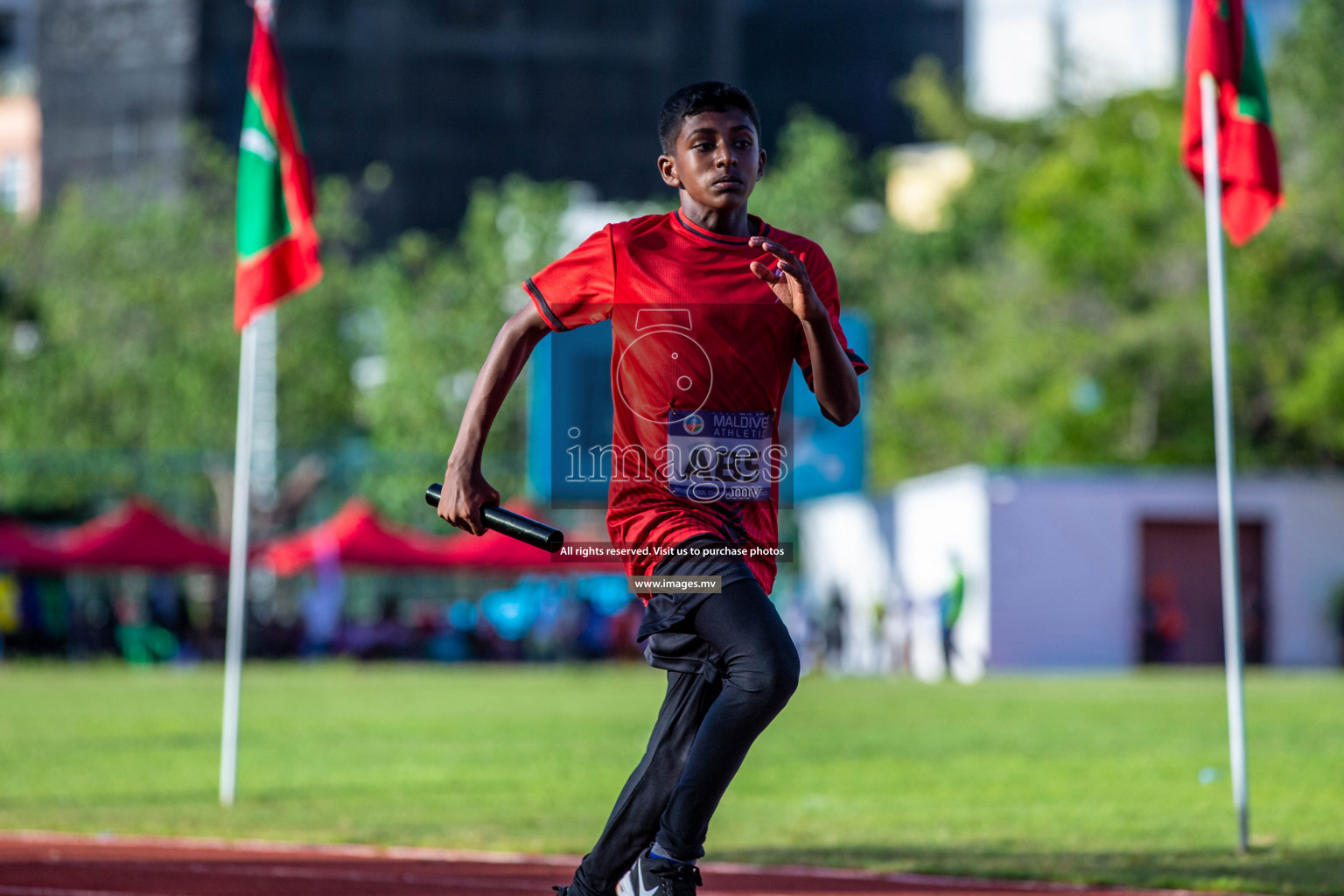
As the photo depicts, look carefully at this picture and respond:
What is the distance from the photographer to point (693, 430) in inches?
201

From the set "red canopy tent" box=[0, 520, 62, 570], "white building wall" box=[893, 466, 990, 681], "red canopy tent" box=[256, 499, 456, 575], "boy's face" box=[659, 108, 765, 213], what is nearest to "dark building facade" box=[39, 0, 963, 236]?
"red canopy tent" box=[256, 499, 456, 575]

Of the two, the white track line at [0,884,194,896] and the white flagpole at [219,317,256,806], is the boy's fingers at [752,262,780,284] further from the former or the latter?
the white flagpole at [219,317,256,806]

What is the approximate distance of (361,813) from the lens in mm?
10508

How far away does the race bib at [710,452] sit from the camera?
5.09 metres

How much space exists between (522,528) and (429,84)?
249 ft

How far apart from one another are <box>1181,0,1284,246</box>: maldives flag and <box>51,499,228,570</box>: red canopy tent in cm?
2985

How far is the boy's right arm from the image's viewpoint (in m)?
5.08

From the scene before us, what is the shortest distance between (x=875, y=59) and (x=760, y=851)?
81509 millimetres

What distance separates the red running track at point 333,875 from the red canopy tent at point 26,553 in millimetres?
29129

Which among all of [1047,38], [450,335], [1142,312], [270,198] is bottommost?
[270,198]

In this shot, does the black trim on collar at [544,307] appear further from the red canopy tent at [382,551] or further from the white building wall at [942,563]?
the red canopy tent at [382,551]

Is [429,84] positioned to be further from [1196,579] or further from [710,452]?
[710,452]

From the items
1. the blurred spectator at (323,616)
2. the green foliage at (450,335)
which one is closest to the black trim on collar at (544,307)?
the blurred spectator at (323,616)

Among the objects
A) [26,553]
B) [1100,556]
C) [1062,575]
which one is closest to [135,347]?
[26,553]
